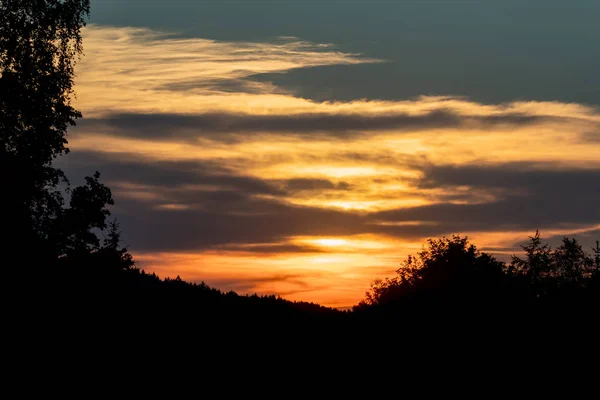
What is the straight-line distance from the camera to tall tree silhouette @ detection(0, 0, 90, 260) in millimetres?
39797

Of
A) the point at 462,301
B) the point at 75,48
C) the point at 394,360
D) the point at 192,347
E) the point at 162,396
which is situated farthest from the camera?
the point at 75,48

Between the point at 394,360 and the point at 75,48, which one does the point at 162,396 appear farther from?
the point at 75,48

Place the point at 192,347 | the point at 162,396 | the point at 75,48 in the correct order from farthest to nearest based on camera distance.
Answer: the point at 75,48 < the point at 192,347 < the point at 162,396

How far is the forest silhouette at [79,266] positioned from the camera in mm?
27766

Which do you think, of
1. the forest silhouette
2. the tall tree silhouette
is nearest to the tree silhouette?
the forest silhouette

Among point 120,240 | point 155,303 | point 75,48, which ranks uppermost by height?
point 75,48

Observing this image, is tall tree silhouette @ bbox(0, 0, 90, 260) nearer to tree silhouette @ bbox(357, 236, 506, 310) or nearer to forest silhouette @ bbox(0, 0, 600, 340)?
forest silhouette @ bbox(0, 0, 600, 340)

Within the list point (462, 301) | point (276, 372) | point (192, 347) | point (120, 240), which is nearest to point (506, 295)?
point (462, 301)

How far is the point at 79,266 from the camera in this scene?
29281 millimetres

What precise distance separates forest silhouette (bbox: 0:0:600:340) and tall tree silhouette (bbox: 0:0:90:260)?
0.17ft

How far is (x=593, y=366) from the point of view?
Result: 33.4 metres

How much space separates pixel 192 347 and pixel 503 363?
558 inches

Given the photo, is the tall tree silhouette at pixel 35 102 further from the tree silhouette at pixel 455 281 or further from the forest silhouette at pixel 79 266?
the tree silhouette at pixel 455 281

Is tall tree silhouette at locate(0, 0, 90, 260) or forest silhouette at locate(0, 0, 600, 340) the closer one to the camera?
forest silhouette at locate(0, 0, 600, 340)
